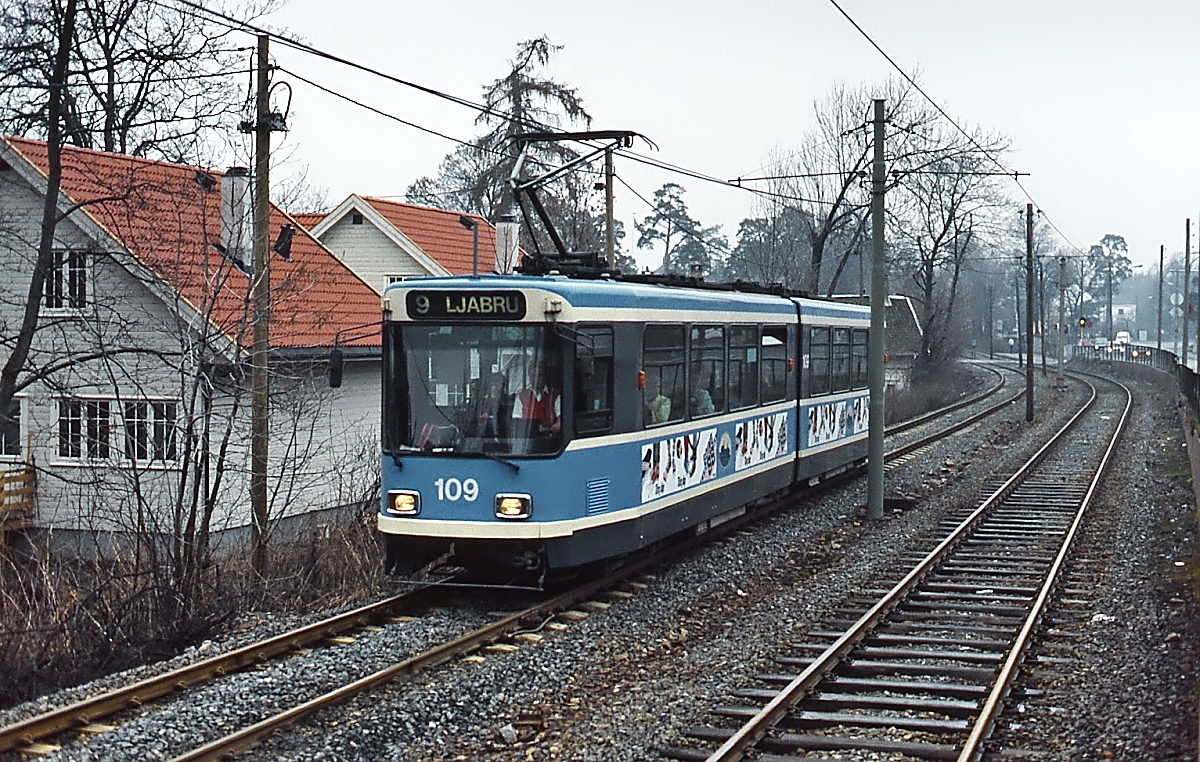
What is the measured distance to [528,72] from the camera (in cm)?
4541

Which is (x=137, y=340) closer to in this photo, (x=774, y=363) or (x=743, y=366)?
(x=774, y=363)

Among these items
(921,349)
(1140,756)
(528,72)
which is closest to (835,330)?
(1140,756)

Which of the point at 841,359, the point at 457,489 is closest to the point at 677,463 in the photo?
the point at 457,489

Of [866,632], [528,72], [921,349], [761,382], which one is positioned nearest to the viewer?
[866,632]

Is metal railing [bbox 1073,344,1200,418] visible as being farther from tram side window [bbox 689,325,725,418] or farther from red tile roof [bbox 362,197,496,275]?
tram side window [bbox 689,325,725,418]

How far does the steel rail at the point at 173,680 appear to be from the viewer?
7609 millimetres

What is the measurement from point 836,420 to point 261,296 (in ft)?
32.6

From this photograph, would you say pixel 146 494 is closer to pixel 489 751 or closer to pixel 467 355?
pixel 467 355

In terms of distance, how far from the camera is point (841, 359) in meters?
21.2

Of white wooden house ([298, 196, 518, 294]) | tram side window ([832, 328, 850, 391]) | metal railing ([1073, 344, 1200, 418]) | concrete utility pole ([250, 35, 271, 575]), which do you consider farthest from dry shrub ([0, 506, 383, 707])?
metal railing ([1073, 344, 1200, 418])

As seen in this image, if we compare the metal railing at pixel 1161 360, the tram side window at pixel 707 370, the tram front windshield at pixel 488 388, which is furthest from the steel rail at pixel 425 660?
the metal railing at pixel 1161 360

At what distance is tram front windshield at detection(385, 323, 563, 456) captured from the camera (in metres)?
11.2

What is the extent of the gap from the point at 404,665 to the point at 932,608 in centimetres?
511

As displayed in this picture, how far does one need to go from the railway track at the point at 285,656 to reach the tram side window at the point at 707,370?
1673 millimetres
